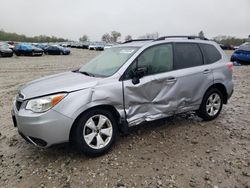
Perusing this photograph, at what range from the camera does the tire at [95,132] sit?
3.57m

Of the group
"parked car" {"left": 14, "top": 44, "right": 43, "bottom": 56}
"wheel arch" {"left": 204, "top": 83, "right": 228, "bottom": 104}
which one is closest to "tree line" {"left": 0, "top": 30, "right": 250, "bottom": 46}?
"parked car" {"left": 14, "top": 44, "right": 43, "bottom": 56}

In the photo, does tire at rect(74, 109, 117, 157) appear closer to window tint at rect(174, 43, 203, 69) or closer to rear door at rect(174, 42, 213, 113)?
rear door at rect(174, 42, 213, 113)

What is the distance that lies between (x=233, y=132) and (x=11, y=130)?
4271mm

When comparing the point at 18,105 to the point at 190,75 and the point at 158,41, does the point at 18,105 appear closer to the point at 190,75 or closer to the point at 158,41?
the point at 158,41

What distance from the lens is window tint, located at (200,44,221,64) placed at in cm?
512

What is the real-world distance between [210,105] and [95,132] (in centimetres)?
269

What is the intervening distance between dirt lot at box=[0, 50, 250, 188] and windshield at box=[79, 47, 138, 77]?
4.04 ft

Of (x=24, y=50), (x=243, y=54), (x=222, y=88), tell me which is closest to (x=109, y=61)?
(x=222, y=88)

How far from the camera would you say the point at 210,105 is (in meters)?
5.22

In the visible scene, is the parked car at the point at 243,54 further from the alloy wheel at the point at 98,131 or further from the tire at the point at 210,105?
the alloy wheel at the point at 98,131

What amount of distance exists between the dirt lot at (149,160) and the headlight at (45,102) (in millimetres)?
866

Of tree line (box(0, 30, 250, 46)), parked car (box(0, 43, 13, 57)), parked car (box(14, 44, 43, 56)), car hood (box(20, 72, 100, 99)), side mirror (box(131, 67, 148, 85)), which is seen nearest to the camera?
car hood (box(20, 72, 100, 99))

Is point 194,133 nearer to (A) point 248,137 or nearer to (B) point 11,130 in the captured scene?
(A) point 248,137

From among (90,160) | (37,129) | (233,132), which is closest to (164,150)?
(90,160)
